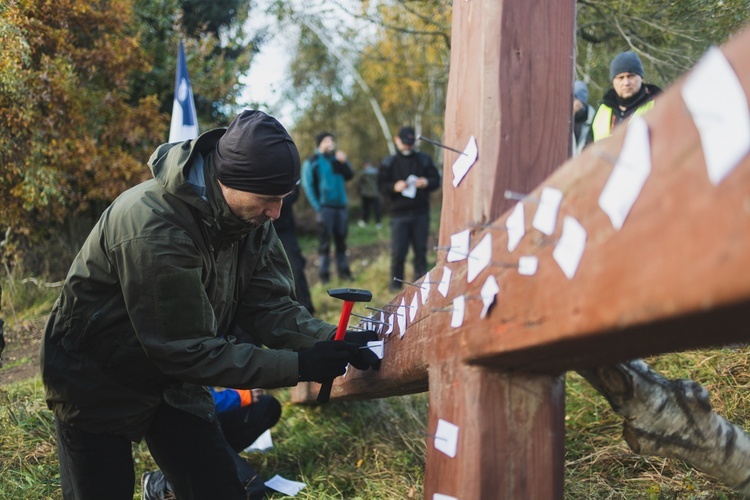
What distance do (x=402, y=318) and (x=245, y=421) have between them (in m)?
1.69

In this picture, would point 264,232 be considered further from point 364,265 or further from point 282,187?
point 364,265

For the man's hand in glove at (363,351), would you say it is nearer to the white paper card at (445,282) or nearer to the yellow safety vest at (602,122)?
the white paper card at (445,282)

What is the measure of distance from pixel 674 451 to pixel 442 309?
76cm

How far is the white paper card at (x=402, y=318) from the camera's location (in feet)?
8.13

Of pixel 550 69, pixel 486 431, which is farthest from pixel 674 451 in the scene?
pixel 550 69

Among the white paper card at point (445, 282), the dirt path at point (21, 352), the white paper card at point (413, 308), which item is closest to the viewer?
the white paper card at point (445, 282)

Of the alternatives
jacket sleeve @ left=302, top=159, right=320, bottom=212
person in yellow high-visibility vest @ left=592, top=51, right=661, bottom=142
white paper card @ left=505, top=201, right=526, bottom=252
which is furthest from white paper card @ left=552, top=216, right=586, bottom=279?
jacket sleeve @ left=302, top=159, right=320, bottom=212

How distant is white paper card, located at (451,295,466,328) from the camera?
1888 millimetres

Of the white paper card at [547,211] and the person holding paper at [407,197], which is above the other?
the person holding paper at [407,197]

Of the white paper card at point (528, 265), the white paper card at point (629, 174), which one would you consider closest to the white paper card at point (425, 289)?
→ the white paper card at point (528, 265)

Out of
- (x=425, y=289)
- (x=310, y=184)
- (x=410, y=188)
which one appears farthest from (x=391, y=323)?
(x=310, y=184)

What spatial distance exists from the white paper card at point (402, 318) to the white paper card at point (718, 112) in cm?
153

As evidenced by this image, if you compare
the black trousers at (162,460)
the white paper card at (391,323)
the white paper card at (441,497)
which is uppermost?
the white paper card at (391,323)

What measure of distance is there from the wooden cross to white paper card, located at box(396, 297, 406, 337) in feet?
0.09
